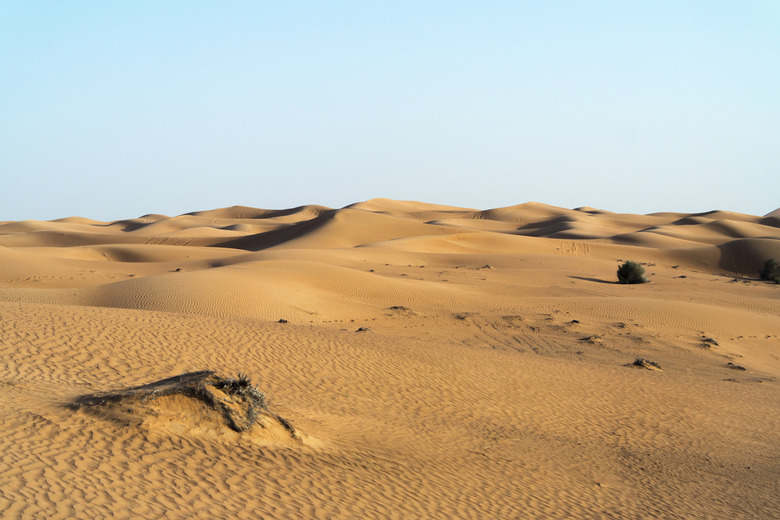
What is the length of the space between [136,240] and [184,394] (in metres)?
54.4

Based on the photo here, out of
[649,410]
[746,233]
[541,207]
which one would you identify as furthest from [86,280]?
[541,207]

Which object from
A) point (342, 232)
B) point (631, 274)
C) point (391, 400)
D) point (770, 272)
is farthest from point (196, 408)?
point (342, 232)

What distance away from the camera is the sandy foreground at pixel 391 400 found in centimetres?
681

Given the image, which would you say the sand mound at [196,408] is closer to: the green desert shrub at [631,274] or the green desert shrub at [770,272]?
the green desert shrub at [631,274]

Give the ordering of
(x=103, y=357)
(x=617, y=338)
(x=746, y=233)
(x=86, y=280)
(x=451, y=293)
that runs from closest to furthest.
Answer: (x=103, y=357), (x=617, y=338), (x=451, y=293), (x=86, y=280), (x=746, y=233)

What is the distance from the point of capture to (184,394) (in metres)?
8.09

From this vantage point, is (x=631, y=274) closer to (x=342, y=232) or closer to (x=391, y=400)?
(x=391, y=400)

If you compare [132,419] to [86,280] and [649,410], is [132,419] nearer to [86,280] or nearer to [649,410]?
[649,410]

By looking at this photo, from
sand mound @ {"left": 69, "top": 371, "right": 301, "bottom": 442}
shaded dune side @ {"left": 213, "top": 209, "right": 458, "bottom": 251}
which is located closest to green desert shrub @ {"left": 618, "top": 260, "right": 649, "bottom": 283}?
sand mound @ {"left": 69, "top": 371, "right": 301, "bottom": 442}

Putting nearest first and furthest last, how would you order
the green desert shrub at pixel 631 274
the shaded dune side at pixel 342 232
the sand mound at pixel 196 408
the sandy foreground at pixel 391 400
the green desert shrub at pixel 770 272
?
the sandy foreground at pixel 391 400
the sand mound at pixel 196 408
the green desert shrub at pixel 631 274
the green desert shrub at pixel 770 272
the shaded dune side at pixel 342 232

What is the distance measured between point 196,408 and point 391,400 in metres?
4.35

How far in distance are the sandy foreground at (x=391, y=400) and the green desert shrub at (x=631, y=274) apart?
2733 mm

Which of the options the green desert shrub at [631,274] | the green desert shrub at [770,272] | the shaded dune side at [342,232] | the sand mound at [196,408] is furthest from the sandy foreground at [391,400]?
the shaded dune side at [342,232]

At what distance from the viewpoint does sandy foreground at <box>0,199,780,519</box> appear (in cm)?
681
